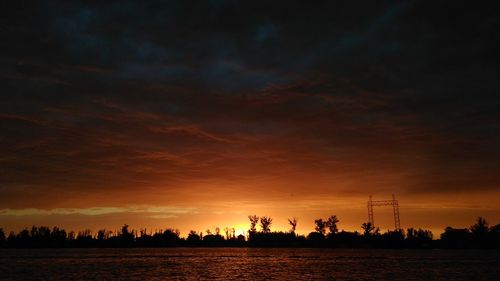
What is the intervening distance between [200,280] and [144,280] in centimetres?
1229

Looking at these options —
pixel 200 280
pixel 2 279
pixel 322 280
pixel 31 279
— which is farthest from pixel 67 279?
pixel 322 280

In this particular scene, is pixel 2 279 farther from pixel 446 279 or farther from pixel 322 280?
pixel 446 279

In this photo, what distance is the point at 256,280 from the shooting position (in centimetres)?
9875

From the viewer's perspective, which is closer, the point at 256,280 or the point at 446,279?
the point at 256,280

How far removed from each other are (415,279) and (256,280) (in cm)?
3742

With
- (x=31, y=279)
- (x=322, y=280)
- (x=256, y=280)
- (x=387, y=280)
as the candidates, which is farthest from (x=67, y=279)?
(x=387, y=280)

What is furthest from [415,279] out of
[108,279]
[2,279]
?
[2,279]

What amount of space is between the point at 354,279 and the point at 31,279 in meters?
72.1

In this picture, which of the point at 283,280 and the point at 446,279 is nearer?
the point at 283,280

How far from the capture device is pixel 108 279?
100m

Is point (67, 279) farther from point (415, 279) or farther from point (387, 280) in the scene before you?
point (415, 279)

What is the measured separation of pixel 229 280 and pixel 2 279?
5053 cm

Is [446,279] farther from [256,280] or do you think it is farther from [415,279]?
[256,280]

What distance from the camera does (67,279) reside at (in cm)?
10100
